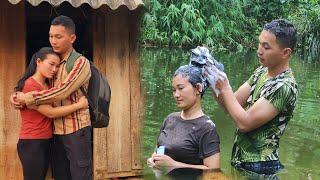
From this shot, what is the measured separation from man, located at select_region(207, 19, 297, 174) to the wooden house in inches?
55.7

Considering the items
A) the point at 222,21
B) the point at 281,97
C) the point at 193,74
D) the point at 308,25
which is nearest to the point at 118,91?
the point at 193,74

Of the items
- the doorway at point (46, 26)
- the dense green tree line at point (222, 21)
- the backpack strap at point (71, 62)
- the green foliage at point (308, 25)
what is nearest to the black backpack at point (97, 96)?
the backpack strap at point (71, 62)

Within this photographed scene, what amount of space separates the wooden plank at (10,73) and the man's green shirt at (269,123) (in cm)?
205

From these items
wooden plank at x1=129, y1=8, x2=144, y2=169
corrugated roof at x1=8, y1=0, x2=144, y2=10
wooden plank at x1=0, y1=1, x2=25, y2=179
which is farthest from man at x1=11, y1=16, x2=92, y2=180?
wooden plank at x1=129, y1=8, x2=144, y2=169

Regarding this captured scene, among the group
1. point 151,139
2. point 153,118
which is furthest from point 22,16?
point 153,118

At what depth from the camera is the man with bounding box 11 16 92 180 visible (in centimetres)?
370

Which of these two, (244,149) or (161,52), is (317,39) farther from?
(244,149)

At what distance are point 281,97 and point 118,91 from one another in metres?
1.90

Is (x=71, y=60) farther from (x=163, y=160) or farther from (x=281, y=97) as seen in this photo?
(x=281, y=97)

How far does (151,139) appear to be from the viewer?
736 centimetres

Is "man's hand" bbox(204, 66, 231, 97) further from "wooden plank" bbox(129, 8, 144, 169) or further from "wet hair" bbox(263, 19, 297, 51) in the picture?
"wooden plank" bbox(129, 8, 144, 169)

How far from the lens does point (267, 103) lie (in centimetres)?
347

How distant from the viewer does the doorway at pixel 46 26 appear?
18.7 feet

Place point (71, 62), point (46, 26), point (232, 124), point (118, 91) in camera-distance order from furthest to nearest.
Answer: point (232, 124)
point (46, 26)
point (118, 91)
point (71, 62)
